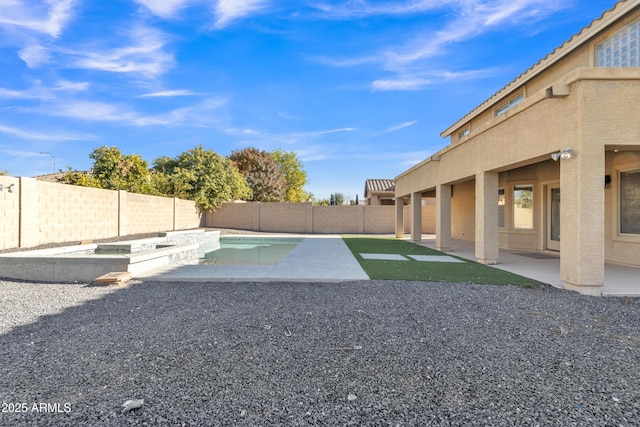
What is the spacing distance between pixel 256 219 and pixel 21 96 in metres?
15.1

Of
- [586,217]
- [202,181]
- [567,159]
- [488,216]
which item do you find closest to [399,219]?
[488,216]

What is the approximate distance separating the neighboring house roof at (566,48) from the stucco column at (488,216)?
3532 millimetres

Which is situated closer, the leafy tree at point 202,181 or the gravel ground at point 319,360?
the gravel ground at point 319,360

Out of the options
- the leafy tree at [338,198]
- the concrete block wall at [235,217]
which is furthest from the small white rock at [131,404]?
the leafy tree at [338,198]

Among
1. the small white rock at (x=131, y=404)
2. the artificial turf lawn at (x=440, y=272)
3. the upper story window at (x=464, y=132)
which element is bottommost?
the artificial turf lawn at (x=440, y=272)

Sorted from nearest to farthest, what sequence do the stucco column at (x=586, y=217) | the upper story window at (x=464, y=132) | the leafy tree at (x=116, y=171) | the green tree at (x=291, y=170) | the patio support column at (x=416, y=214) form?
the stucco column at (x=586, y=217) → the upper story window at (x=464, y=132) → the patio support column at (x=416, y=214) → the leafy tree at (x=116, y=171) → the green tree at (x=291, y=170)

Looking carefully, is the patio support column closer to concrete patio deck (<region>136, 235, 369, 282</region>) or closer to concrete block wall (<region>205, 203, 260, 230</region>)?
concrete patio deck (<region>136, 235, 369, 282</region>)

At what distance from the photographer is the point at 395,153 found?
30.4 metres

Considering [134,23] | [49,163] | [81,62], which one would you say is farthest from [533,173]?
[49,163]

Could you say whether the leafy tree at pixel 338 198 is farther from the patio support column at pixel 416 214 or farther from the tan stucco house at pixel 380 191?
the patio support column at pixel 416 214

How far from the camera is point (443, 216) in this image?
41.1ft

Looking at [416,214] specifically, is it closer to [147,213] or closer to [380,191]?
[147,213]

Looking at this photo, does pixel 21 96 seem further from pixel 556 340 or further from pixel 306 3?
pixel 556 340

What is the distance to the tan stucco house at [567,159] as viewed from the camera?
5.66 m
